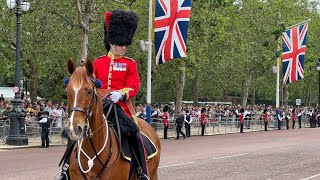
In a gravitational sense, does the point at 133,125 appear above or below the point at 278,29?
below

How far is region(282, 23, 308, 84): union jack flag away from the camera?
40.3m

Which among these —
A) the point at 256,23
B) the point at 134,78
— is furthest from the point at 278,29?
the point at 134,78

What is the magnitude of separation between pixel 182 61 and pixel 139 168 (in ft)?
89.2

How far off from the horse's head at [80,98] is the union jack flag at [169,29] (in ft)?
58.3

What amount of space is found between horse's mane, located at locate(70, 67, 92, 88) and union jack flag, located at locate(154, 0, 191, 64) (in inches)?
703

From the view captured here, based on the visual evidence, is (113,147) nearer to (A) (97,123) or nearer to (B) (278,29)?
(A) (97,123)

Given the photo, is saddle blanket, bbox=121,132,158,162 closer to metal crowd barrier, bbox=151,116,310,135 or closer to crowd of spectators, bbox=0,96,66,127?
crowd of spectators, bbox=0,96,66,127

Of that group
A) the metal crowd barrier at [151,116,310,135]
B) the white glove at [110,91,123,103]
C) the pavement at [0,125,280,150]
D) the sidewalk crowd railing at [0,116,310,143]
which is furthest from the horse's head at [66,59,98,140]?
the metal crowd barrier at [151,116,310,135]

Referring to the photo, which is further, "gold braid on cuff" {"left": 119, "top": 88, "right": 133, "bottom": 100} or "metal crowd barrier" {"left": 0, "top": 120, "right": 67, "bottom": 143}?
"metal crowd barrier" {"left": 0, "top": 120, "right": 67, "bottom": 143}

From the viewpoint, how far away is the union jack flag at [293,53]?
40344mm

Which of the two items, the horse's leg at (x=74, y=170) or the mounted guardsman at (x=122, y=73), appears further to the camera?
the mounted guardsman at (x=122, y=73)

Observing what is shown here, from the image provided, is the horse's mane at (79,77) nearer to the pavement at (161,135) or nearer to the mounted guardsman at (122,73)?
the mounted guardsman at (122,73)

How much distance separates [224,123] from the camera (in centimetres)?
4056

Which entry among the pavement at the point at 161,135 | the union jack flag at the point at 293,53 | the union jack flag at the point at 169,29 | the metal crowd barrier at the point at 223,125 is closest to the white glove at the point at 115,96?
the pavement at the point at 161,135
